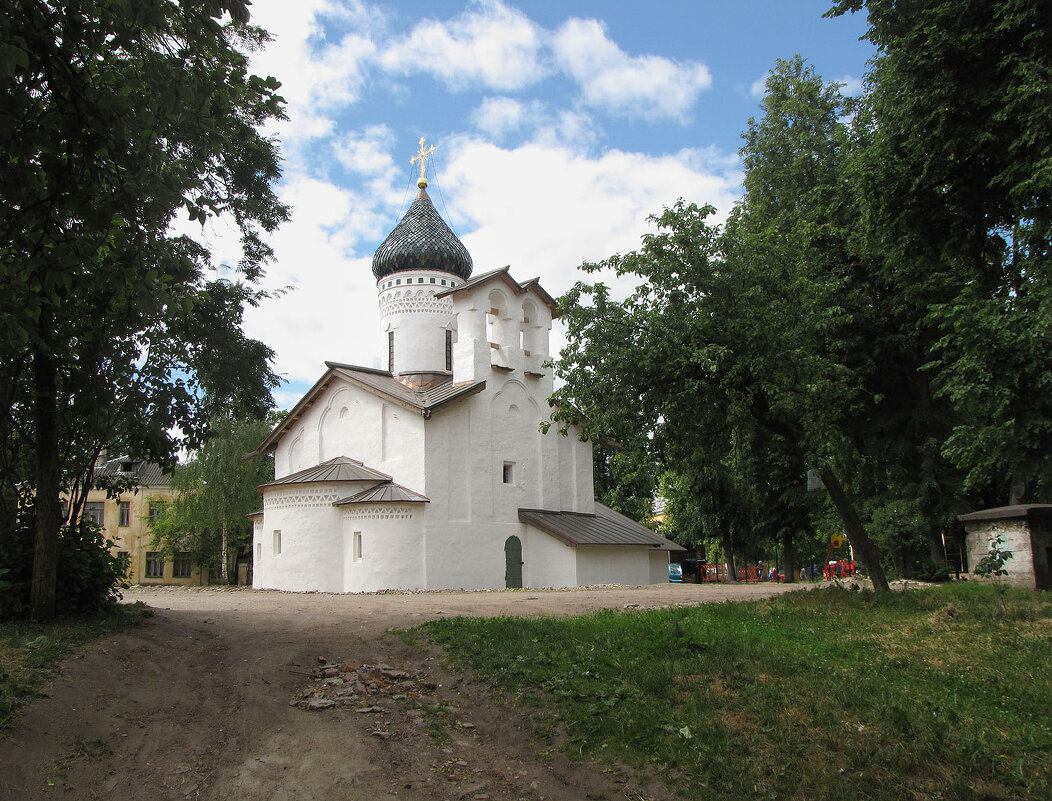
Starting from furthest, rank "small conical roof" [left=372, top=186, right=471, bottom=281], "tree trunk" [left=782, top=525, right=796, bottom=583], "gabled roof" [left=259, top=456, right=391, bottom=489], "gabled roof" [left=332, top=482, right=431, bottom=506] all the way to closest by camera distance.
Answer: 1. "tree trunk" [left=782, top=525, right=796, bottom=583]
2. "small conical roof" [left=372, top=186, right=471, bottom=281]
3. "gabled roof" [left=259, top=456, right=391, bottom=489]
4. "gabled roof" [left=332, top=482, right=431, bottom=506]

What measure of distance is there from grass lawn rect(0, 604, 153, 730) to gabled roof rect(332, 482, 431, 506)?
42.9 feet

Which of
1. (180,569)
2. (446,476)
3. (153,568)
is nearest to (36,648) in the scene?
(446,476)

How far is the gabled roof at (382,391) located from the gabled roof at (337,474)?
2454 mm

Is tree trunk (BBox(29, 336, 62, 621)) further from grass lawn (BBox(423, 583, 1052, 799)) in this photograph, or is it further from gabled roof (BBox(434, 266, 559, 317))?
gabled roof (BBox(434, 266, 559, 317))

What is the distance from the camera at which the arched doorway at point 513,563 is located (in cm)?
2522

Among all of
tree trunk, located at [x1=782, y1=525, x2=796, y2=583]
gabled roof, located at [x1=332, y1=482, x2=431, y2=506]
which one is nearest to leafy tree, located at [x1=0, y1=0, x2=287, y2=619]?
gabled roof, located at [x1=332, y1=482, x2=431, y2=506]

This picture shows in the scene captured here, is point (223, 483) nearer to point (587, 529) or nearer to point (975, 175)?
point (587, 529)

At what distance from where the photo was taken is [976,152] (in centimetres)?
1076

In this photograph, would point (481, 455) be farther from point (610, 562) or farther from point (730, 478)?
point (730, 478)

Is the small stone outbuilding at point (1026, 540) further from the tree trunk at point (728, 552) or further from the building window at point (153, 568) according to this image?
the building window at point (153, 568)

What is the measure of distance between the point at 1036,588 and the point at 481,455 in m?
16.0

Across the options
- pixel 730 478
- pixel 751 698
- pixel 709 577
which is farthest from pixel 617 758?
pixel 709 577

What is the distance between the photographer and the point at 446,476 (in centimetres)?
2438

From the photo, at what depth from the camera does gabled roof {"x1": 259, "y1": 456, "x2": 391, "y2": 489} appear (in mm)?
24064
